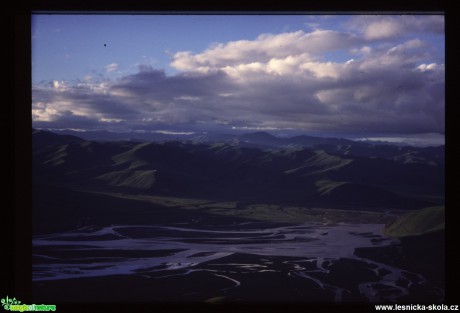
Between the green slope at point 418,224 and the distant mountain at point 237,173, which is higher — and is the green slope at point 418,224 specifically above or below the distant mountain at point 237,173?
below

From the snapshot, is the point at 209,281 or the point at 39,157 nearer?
the point at 209,281

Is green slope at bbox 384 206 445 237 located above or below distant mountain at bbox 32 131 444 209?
below

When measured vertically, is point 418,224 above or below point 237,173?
below

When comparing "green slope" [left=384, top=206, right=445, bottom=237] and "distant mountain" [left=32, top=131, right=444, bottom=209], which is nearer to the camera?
"green slope" [left=384, top=206, right=445, bottom=237]

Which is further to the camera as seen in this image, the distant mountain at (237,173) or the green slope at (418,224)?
the distant mountain at (237,173)

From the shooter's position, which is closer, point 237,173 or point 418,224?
point 418,224

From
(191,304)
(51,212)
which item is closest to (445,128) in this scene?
(191,304)
